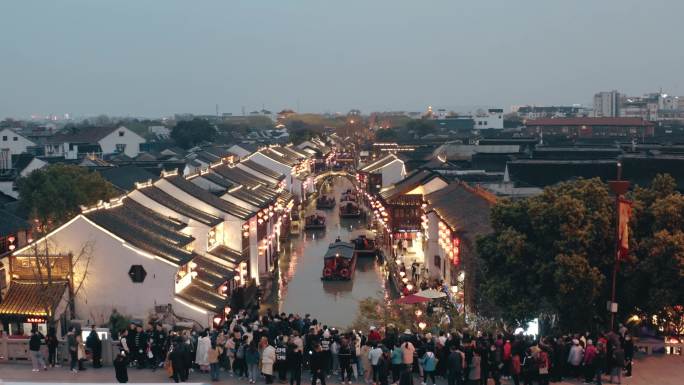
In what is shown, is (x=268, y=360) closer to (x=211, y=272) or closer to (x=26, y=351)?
(x=26, y=351)

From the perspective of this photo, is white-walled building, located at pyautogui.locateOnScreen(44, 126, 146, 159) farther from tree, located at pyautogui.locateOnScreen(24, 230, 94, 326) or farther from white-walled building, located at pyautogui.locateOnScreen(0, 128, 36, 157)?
tree, located at pyautogui.locateOnScreen(24, 230, 94, 326)

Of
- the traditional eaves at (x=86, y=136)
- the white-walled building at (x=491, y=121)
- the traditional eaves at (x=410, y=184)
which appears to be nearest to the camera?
the traditional eaves at (x=410, y=184)

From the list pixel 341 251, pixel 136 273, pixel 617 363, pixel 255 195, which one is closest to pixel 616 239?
pixel 617 363

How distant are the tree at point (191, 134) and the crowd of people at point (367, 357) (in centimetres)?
8616

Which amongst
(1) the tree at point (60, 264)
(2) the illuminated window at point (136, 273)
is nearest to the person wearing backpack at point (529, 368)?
(2) the illuminated window at point (136, 273)

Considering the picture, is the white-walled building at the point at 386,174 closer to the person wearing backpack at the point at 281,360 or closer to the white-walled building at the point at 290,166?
the white-walled building at the point at 290,166

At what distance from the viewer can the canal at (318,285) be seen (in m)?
32.0

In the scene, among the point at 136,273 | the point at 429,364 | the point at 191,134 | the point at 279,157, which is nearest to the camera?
the point at 429,364

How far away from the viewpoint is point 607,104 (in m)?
167

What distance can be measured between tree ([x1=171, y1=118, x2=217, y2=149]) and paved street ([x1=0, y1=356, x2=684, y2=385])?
86.0 metres

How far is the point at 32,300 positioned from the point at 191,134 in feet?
266

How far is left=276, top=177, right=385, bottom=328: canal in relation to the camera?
31953 millimetres

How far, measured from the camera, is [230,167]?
4969cm

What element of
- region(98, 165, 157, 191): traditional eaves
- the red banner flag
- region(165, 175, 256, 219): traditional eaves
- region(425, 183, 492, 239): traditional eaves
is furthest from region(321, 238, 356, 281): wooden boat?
the red banner flag
